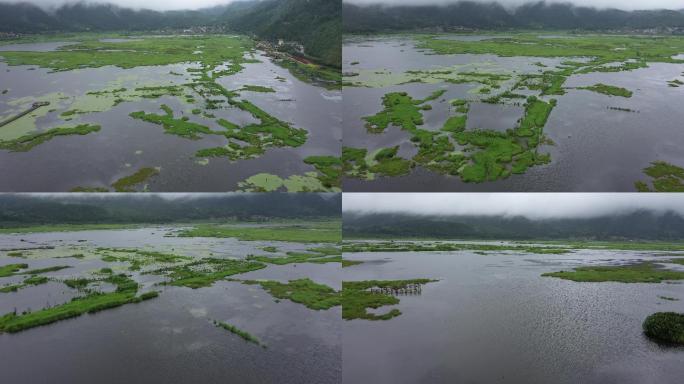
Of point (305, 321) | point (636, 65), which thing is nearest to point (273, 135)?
Answer: point (305, 321)

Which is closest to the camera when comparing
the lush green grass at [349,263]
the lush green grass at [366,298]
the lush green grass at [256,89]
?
the lush green grass at [366,298]

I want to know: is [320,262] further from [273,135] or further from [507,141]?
[507,141]

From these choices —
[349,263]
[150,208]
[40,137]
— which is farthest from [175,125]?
[150,208]

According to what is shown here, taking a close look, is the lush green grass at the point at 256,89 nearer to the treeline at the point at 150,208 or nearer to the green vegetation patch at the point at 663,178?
the green vegetation patch at the point at 663,178

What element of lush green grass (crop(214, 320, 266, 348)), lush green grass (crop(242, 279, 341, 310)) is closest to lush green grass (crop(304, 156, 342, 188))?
lush green grass (crop(242, 279, 341, 310))

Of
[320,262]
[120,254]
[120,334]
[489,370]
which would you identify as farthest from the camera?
[120,254]

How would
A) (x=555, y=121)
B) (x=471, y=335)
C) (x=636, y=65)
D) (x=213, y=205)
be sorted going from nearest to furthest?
1. (x=471, y=335)
2. (x=555, y=121)
3. (x=636, y=65)
4. (x=213, y=205)

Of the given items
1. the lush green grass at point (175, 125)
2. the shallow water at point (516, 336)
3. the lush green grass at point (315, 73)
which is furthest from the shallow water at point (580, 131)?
→ the lush green grass at point (175, 125)

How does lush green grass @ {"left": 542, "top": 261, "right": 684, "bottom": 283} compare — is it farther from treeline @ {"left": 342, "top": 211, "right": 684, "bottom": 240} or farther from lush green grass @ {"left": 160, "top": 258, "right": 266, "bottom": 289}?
treeline @ {"left": 342, "top": 211, "right": 684, "bottom": 240}
